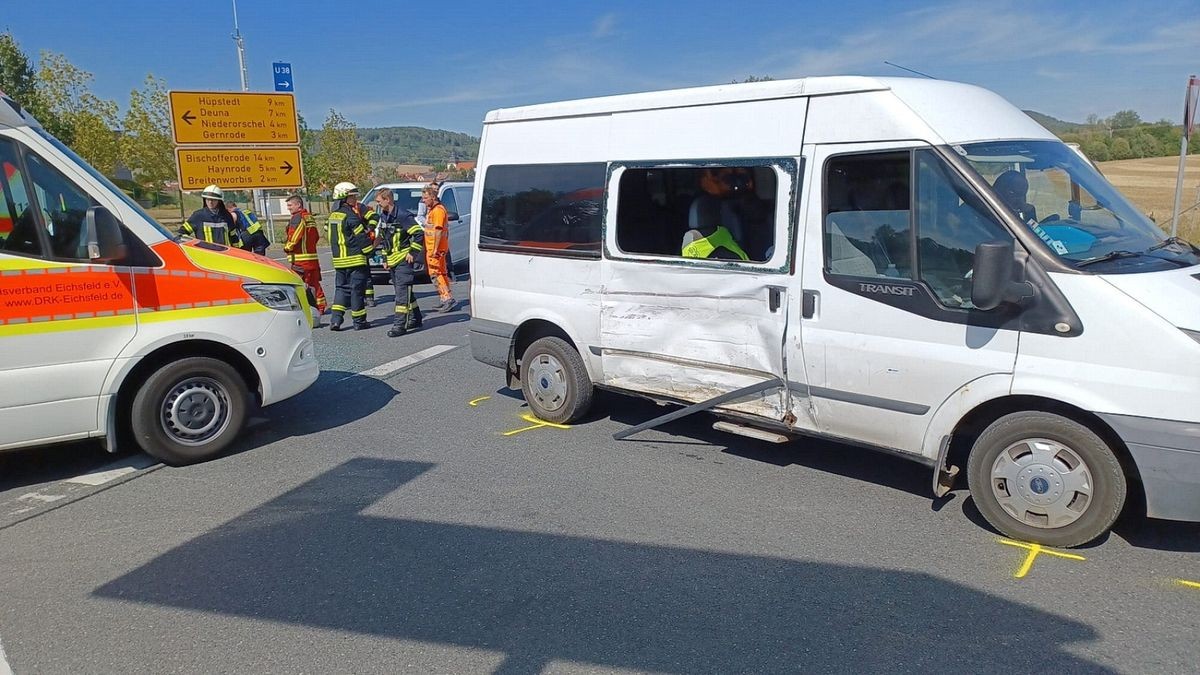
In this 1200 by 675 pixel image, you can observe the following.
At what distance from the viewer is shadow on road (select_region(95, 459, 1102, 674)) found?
307cm

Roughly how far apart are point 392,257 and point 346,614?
7.23 metres

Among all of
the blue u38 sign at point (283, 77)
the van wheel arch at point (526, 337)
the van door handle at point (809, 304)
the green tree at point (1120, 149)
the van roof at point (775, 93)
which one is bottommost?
the van wheel arch at point (526, 337)

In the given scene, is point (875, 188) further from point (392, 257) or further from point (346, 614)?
point (392, 257)

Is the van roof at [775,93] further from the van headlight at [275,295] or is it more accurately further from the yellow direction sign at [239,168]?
the yellow direction sign at [239,168]

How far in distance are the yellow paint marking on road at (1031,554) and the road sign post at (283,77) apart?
18.8 meters

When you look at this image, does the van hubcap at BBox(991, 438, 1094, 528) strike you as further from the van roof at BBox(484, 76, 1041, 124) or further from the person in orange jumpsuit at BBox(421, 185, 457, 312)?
the person in orange jumpsuit at BBox(421, 185, 457, 312)

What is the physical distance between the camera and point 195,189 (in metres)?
15.0

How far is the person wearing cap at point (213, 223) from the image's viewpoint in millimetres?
9445

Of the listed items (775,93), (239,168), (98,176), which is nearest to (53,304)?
(98,176)

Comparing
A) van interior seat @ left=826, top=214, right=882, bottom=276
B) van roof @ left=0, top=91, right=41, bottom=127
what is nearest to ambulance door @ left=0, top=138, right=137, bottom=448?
van roof @ left=0, top=91, right=41, bottom=127

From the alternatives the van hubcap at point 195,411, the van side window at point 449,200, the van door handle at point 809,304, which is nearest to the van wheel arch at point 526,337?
the van door handle at point 809,304

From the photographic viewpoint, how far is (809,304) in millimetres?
4508

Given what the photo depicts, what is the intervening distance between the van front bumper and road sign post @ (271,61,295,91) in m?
19.0

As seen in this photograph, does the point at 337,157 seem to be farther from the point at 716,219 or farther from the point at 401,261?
the point at 716,219
